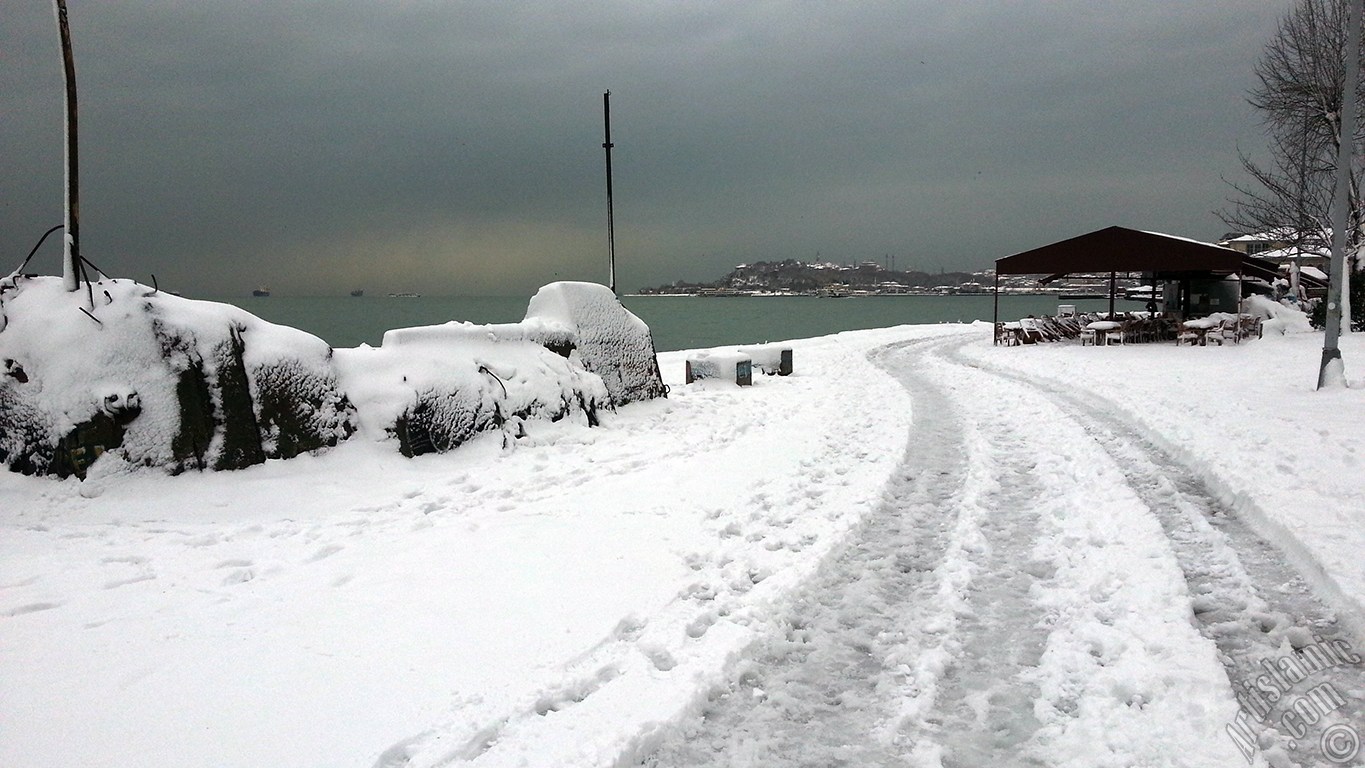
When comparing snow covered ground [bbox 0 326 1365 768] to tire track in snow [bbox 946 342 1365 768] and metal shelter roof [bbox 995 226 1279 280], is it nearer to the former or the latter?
tire track in snow [bbox 946 342 1365 768]

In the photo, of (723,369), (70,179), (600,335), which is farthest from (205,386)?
(723,369)

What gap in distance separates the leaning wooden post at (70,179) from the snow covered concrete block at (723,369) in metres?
10.6

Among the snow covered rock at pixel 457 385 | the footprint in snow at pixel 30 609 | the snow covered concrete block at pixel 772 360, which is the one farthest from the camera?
the snow covered concrete block at pixel 772 360

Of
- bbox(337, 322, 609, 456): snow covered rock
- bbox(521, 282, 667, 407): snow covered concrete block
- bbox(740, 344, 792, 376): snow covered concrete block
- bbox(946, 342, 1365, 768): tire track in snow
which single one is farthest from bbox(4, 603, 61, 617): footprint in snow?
bbox(740, 344, 792, 376): snow covered concrete block

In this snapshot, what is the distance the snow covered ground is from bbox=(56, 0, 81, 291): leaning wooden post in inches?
80.3

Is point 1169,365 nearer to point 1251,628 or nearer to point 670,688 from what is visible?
point 1251,628

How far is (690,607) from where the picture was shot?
168 inches

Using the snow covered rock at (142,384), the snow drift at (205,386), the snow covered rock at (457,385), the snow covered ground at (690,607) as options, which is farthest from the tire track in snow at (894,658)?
the snow covered rock at (142,384)

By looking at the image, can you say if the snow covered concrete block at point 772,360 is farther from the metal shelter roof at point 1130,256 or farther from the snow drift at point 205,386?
the metal shelter roof at point 1130,256

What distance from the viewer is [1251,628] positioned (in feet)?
12.3

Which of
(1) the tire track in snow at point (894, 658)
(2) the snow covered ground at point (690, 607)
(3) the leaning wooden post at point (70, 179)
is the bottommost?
(1) the tire track in snow at point (894, 658)

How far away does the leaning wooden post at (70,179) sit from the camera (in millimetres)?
6336

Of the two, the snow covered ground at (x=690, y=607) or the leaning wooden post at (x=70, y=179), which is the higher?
the leaning wooden post at (x=70, y=179)

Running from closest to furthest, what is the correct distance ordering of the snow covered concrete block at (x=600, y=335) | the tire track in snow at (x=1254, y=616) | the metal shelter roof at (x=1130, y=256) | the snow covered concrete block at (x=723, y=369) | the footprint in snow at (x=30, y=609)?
1. the tire track in snow at (x=1254, y=616)
2. the footprint in snow at (x=30, y=609)
3. the snow covered concrete block at (x=600, y=335)
4. the snow covered concrete block at (x=723, y=369)
5. the metal shelter roof at (x=1130, y=256)
